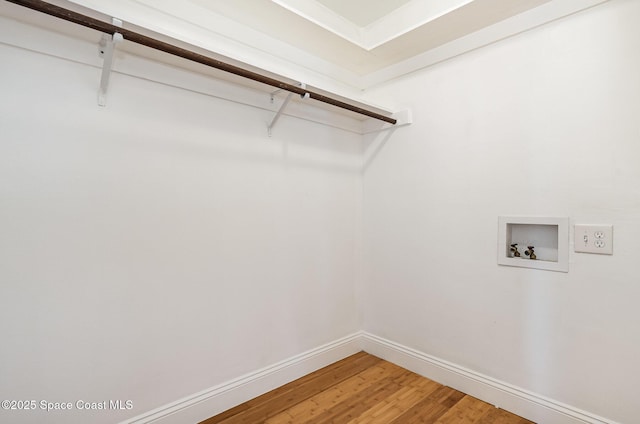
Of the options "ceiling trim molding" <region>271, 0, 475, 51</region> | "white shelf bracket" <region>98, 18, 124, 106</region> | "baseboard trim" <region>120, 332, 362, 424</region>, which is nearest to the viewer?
"white shelf bracket" <region>98, 18, 124, 106</region>

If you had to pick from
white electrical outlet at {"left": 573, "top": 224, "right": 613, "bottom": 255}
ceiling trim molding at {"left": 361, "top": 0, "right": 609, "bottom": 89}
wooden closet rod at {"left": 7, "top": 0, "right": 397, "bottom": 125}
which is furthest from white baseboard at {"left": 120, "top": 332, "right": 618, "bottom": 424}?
ceiling trim molding at {"left": 361, "top": 0, "right": 609, "bottom": 89}

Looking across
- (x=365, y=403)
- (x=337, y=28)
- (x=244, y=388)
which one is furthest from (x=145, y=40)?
(x=365, y=403)

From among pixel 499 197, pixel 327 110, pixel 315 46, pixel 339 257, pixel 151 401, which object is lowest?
pixel 151 401

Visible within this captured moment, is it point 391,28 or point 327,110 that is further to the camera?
point 327,110

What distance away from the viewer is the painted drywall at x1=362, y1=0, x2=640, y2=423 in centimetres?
151

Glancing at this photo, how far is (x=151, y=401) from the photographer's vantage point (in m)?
1.59

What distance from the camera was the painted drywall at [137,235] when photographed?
1.31m

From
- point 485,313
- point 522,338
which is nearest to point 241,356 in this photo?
point 485,313

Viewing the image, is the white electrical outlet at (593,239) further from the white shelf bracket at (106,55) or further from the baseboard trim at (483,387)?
the white shelf bracket at (106,55)

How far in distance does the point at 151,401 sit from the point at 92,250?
816 millimetres

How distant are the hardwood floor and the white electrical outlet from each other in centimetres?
100

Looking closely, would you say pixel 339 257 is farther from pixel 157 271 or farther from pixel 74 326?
pixel 74 326

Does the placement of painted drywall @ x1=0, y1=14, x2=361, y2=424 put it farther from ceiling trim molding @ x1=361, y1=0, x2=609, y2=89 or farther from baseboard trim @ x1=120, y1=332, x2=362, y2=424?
ceiling trim molding @ x1=361, y1=0, x2=609, y2=89

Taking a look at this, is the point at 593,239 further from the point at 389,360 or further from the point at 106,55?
the point at 106,55
